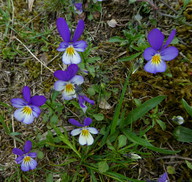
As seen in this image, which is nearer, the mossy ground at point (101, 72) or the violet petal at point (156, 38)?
the violet petal at point (156, 38)

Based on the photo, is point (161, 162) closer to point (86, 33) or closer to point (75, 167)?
point (75, 167)

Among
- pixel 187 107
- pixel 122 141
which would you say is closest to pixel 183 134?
pixel 187 107

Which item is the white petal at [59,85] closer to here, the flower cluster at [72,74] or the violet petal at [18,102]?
the flower cluster at [72,74]

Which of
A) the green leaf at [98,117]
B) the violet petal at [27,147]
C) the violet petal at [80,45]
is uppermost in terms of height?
the violet petal at [80,45]

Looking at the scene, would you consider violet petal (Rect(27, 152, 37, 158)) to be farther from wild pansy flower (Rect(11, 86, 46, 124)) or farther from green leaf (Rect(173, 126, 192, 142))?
green leaf (Rect(173, 126, 192, 142))

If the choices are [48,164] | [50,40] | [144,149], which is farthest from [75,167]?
[50,40]

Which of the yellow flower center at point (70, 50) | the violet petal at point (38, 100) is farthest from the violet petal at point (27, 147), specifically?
the yellow flower center at point (70, 50)

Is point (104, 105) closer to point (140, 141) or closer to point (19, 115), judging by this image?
point (140, 141)
